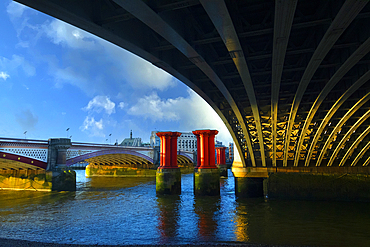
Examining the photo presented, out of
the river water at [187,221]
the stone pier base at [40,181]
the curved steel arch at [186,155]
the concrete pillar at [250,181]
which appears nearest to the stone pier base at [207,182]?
the river water at [187,221]

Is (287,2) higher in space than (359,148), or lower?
higher

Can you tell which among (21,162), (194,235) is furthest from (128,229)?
(21,162)

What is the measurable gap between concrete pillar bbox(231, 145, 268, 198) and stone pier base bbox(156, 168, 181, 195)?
6.05 m

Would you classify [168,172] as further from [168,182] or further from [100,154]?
[100,154]

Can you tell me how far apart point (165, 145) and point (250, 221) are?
1388cm

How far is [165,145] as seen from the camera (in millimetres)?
26781

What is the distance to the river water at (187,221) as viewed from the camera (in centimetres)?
1151

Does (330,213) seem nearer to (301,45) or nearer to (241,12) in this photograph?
(301,45)

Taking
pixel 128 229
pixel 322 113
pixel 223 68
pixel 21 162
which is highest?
pixel 223 68

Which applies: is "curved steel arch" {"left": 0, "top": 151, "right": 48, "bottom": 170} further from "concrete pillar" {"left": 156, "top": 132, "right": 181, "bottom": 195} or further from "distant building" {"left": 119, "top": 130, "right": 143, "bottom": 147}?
"distant building" {"left": 119, "top": 130, "right": 143, "bottom": 147}

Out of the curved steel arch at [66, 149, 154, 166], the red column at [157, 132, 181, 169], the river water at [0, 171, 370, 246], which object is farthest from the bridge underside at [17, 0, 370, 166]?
the curved steel arch at [66, 149, 154, 166]

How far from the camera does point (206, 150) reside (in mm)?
25938

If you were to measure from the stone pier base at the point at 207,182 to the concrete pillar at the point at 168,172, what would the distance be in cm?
214

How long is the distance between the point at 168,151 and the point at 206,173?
15.3 feet
